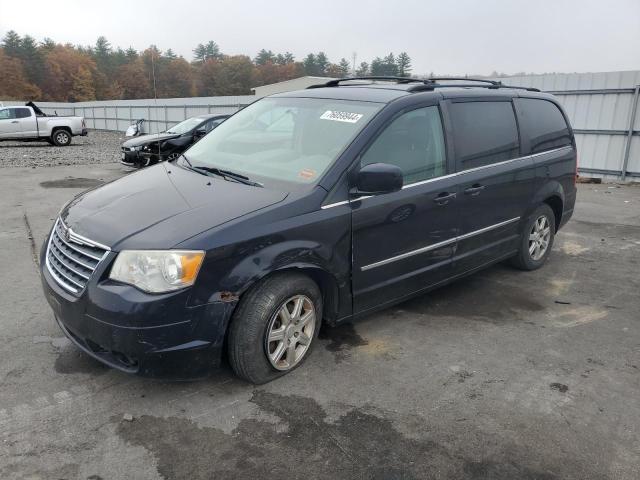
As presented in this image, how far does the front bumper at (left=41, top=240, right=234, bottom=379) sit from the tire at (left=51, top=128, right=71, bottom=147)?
20.6 meters

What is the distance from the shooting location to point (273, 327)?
307 centimetres

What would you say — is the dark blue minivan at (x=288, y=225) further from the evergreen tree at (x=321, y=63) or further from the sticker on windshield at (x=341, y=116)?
Result: the evergreen tree at (x=321, y=63)

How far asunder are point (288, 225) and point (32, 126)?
828 inches

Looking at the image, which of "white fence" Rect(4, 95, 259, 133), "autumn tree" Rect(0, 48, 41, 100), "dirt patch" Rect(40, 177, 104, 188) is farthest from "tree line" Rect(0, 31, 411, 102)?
"dirt patch" Rect(40, 177, 104, 188)

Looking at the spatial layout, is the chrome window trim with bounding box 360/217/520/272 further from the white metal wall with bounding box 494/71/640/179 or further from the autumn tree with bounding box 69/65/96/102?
the autumn tree with bounding box 69/65/96/102

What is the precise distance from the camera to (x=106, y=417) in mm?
2789

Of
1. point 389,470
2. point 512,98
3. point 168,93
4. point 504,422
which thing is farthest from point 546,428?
point 168,93

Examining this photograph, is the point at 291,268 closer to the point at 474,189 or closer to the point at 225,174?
the point at 225,174

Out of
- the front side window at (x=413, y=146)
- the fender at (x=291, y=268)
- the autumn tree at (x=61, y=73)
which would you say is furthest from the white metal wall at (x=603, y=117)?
the autumn tree at (x=61, y=73)

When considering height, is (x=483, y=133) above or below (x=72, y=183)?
above

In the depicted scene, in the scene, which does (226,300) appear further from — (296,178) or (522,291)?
(522,291)

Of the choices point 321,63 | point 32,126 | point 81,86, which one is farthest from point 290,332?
point 321,63

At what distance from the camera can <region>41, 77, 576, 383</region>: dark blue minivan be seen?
8.87 ft

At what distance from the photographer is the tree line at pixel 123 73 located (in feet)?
250
